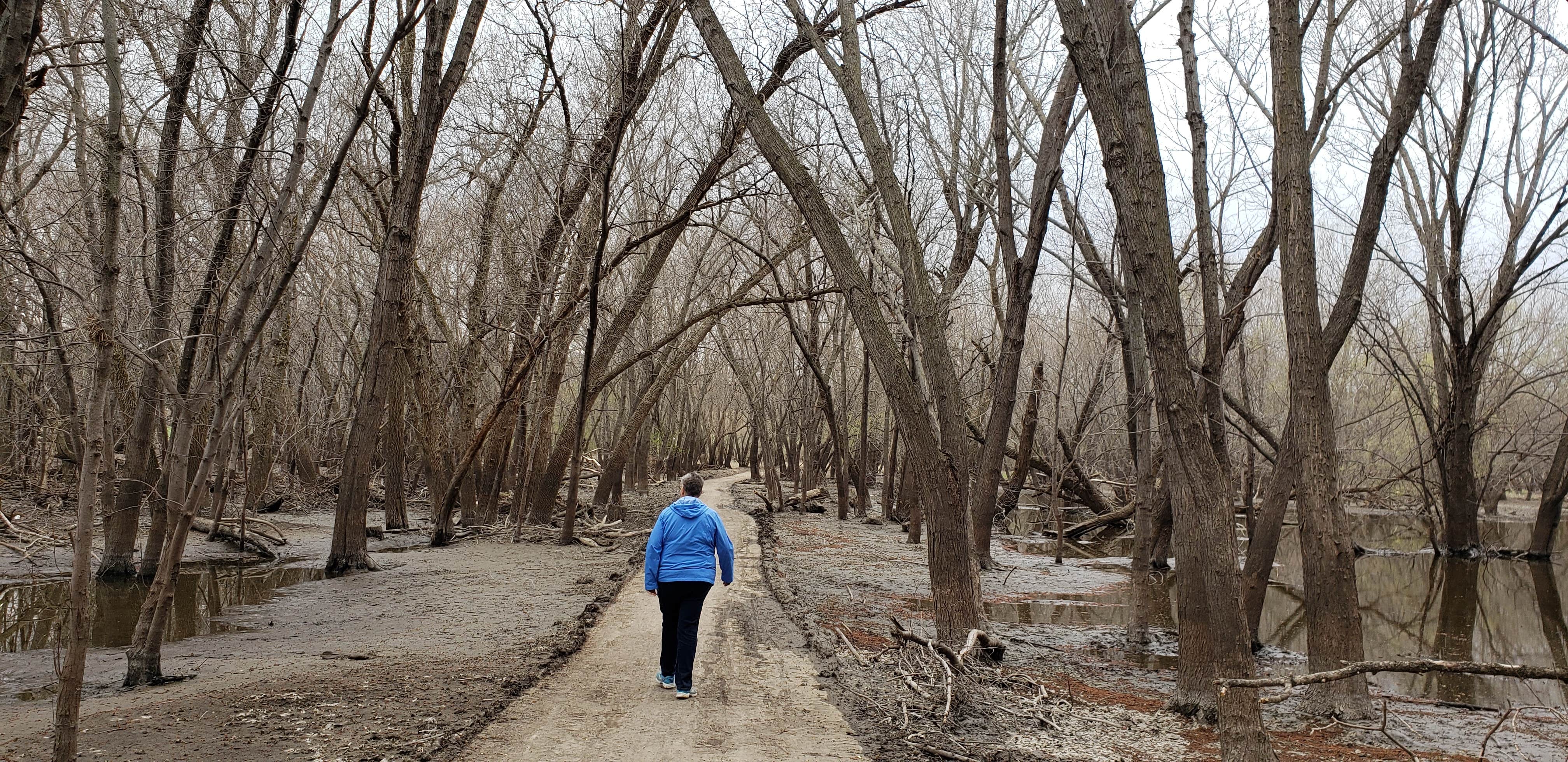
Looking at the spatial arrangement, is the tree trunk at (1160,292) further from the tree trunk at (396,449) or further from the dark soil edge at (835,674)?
the tree trunk at (396,449)

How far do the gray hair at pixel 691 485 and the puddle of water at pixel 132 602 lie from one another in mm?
4622

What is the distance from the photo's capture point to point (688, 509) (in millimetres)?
6457

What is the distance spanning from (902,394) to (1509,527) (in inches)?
1015

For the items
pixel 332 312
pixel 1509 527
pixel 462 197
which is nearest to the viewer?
pixel 462 197

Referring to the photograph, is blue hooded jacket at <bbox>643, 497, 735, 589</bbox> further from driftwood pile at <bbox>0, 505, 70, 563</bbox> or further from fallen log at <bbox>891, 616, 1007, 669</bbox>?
driftwood pile at <bbox>0, 505, 70, 563</bbox>

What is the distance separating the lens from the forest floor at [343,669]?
16.3ft

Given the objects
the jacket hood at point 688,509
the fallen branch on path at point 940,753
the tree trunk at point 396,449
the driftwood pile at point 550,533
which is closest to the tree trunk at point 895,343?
the jacket hood at point 688,509

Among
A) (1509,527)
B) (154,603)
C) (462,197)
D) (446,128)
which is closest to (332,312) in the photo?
(462,197)

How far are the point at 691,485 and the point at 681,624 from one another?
969 millimetres

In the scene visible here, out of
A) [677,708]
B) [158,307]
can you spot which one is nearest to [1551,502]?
[677,708]

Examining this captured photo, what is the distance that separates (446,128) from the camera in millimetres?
16609

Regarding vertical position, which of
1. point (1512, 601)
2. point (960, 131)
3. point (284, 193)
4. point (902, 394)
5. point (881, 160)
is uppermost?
point (960, 131)

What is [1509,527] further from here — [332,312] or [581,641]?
[332,312]

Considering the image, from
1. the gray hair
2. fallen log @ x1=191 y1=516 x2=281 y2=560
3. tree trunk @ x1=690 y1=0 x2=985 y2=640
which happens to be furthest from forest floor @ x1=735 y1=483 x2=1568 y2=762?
fallen log @ x1=191 y1=516 x2=281 y2=560
